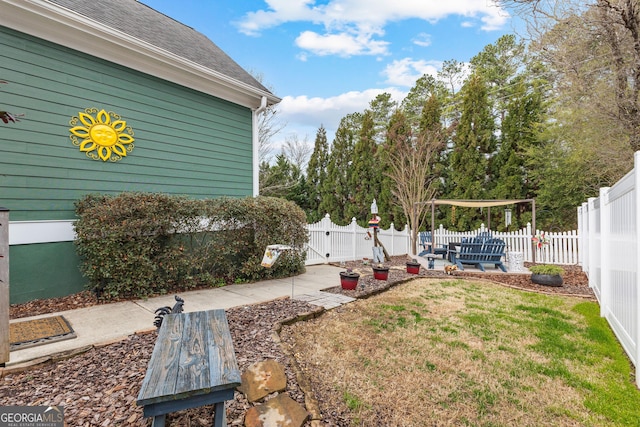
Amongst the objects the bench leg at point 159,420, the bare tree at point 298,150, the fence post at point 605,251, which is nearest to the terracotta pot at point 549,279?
the fence post at point 605,251

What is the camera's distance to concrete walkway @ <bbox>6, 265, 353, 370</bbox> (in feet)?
8.41

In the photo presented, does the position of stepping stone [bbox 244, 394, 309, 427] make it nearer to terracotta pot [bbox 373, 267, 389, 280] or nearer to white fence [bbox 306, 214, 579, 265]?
terracotta pot [bbox 373, 267, 389, 280]

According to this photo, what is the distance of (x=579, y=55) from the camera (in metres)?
7.15

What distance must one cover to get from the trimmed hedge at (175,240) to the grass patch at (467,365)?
2254 mm

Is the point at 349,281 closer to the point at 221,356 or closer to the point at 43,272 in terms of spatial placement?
the point at 221,356

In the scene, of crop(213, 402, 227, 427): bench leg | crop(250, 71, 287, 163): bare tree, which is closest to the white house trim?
crop(213, 402, 227, 427): bench leg

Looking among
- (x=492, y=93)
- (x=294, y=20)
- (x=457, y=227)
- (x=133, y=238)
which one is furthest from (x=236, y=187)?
(x=492, y=93)

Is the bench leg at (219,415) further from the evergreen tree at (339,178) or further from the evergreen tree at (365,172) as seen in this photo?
the evergreen tree at (339,178)

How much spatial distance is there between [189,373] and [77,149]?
15.2 ft

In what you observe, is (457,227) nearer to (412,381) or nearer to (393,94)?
(393,94)

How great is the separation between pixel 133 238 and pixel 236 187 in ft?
9.05

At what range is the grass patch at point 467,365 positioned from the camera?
196 cm

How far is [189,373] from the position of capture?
1.47 metres

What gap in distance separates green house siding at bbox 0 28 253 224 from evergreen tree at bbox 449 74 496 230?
10.2m
